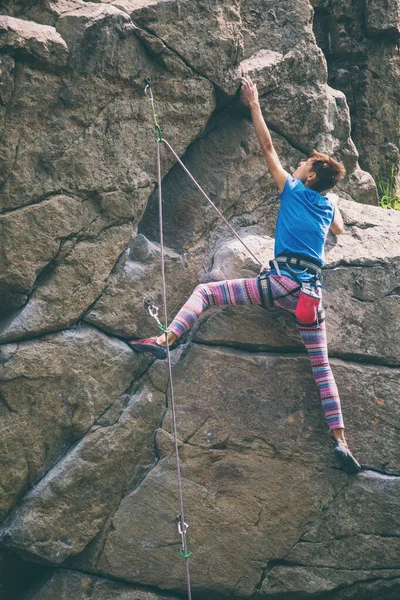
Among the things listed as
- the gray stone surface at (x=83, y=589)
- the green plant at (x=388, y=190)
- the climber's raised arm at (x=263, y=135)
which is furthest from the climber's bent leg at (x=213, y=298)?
the green plant at (x=388, y=190)

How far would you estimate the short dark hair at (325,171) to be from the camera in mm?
5797

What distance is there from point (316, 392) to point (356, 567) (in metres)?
1.33

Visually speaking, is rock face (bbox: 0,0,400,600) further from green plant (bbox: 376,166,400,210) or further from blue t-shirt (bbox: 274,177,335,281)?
green plant (bbox: 376,166,400,210)

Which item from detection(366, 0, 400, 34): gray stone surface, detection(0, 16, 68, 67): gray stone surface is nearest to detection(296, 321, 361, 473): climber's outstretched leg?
detection(0, 16, 68, 67): gray stone surface

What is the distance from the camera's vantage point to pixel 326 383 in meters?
5.87

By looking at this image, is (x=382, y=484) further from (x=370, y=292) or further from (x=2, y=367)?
(x=2, y=367)

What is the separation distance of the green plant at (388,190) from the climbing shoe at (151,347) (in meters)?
3.41

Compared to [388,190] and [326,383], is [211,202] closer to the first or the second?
[326,383]

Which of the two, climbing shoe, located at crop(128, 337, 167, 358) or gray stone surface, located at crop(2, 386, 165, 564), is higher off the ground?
climbing shoe, located at crop(128, 337, 167, 358)

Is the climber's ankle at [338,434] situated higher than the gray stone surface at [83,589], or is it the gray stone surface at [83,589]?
the climber's ankle at [338,434]

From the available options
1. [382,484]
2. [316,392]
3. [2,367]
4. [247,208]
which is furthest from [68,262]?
[382,484]

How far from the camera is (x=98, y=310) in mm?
5785

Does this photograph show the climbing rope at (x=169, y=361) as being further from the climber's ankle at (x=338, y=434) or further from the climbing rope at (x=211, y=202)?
the climber's ankle at (x=338, y=434)

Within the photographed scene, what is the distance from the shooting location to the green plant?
8.20 m
